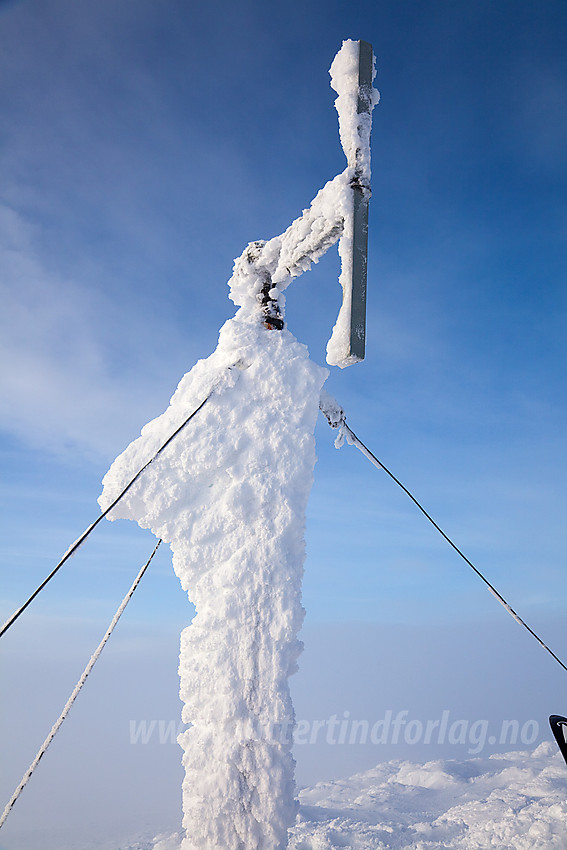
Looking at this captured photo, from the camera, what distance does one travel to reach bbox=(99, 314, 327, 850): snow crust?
2.92m

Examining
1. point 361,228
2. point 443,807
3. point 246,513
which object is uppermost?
point 361,228

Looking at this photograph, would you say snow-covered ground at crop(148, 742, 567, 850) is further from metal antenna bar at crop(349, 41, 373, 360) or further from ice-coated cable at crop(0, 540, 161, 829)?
metal antenna bar at crop(349, 41, 373, 360)

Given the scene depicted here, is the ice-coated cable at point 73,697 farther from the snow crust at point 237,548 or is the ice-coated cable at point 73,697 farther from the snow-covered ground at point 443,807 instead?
the snow-covered ground at point 443,807

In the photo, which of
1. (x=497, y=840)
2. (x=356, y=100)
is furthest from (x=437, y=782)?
(x=356, y=100)

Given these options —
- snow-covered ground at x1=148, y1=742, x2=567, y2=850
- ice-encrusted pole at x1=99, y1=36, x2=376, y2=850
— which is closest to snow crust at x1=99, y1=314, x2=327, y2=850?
ice-encrusted pole at x1=99, y1=36, x2=376, y2=850

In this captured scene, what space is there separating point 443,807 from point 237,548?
8292 mm

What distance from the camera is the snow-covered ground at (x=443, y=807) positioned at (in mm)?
6062

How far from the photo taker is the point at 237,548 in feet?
11.1

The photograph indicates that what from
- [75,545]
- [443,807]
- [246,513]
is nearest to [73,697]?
[75,545]

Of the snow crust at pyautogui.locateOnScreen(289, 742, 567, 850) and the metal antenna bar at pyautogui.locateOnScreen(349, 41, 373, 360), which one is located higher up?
the metal antenna bar at pyautogui.locateOnScreen(349, 41, 373, 360)

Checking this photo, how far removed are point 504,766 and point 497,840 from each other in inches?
231

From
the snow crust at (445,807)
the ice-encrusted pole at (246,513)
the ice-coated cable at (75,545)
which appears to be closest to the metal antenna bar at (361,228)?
the ice-encrusted pole at (246,513)

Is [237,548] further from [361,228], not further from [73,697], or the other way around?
[361,228]

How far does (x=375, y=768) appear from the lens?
11.0 m
